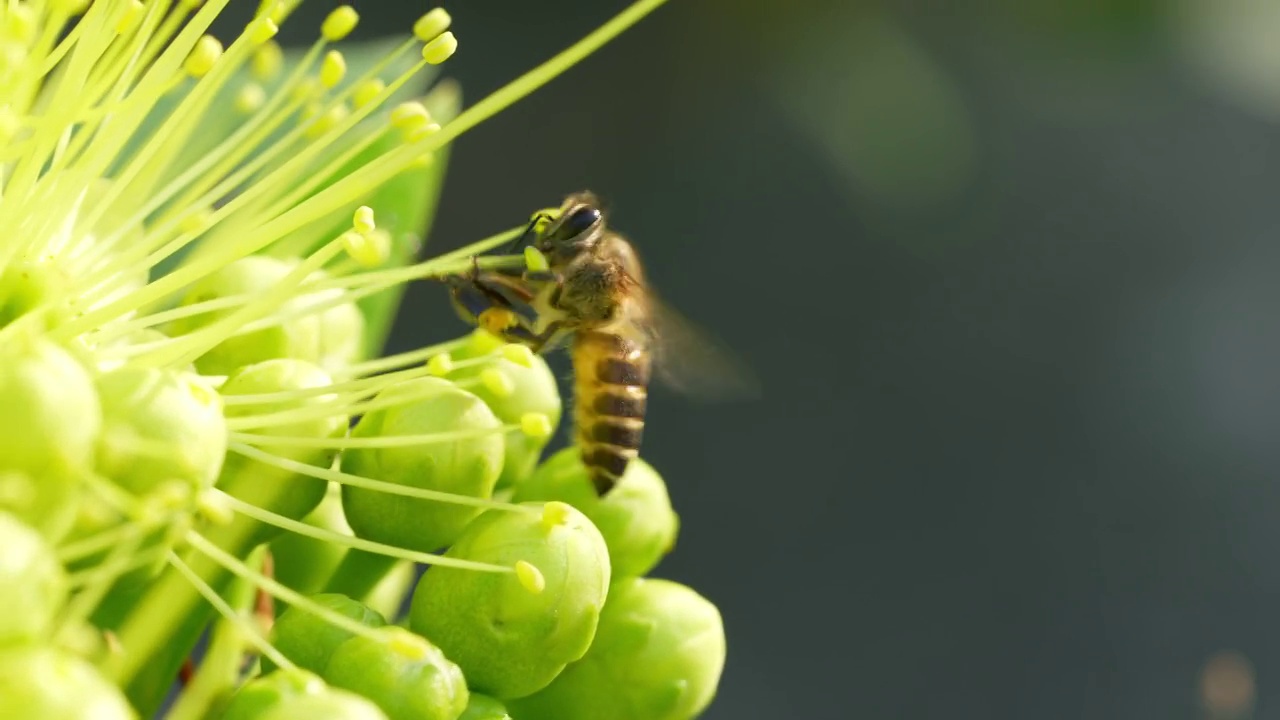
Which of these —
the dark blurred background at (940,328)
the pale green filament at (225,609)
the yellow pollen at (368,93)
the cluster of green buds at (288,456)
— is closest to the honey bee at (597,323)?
the cluster of green buds at (288,456)

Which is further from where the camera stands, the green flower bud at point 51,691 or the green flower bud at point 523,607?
the green flower bud at point 523,607

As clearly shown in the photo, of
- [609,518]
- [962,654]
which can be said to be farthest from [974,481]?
[609,518]

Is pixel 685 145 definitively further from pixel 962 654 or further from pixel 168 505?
pixel 168 505

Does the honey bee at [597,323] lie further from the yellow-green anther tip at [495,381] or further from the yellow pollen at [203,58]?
the yellow pollen at [203,58]

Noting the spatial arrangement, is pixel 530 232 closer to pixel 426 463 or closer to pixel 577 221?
pixel 577 221

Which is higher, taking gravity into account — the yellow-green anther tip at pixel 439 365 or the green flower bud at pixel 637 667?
the yellow-green anther tip at pixel 439 365

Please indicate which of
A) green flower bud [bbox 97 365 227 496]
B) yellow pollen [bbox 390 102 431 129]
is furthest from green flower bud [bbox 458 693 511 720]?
yellow pollen [bbox 390 102 431 129]
